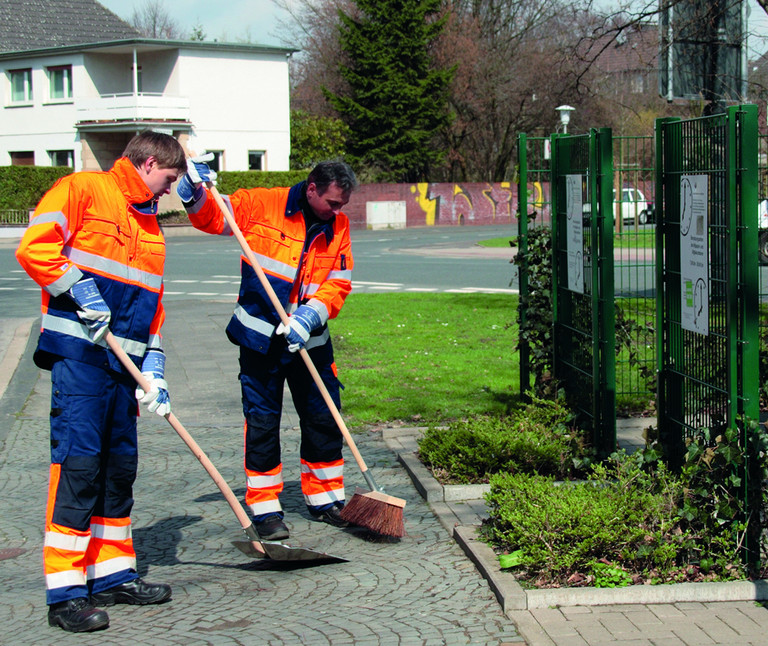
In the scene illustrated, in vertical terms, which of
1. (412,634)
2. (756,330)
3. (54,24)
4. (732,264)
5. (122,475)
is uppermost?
(54,24)

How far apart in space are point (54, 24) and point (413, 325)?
1621 inches

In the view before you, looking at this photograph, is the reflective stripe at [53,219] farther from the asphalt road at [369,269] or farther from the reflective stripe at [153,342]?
the asphalt road at [369,269]

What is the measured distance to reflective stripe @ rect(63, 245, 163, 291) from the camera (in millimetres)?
4336

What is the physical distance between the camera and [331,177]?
5.25 metres

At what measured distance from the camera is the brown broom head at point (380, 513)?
5180 millimetres

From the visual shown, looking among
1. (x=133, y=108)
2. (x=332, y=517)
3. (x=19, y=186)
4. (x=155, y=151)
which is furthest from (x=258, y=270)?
(x=133, y=108)

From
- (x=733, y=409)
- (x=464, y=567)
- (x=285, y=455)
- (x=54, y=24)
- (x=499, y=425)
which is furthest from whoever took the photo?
(x=54, y=24)

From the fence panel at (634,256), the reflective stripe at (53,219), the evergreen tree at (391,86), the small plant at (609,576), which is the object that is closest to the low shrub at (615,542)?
the small plant at (609,576)

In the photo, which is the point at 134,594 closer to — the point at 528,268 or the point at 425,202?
the point at 528,268

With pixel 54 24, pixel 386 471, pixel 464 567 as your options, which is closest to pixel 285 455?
pixel 386 471

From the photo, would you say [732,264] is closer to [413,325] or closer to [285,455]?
[285,455]

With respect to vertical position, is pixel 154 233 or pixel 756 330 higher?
pixel 154 233

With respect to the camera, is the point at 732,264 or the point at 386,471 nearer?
the point at 732,264

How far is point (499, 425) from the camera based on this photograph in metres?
6.42
